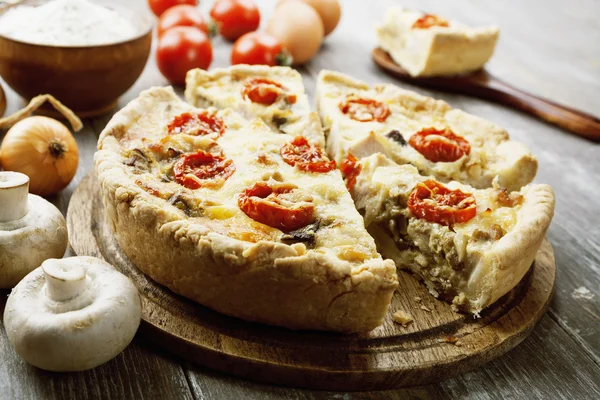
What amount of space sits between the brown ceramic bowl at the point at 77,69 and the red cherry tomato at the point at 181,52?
2.30 feet

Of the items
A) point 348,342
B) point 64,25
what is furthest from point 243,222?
point 64,25

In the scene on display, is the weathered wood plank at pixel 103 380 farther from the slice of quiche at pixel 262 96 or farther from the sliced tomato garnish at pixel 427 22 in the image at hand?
the sliced tomato garnish at pixel 427 22

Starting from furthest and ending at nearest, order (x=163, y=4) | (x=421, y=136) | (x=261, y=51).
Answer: (x=163, y=4), (x=261, y=51), (x=421, y=136)

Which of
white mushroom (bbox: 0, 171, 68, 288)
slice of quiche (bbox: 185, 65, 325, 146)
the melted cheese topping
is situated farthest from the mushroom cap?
slice of quiche (bbox: 185, 65, 325, 146)

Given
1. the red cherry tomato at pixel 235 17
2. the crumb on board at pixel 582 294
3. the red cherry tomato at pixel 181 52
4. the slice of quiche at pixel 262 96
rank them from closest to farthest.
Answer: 1. the crumb on board at pixel 582 294
2. the slice of quiche at pixel 262 96
3. the red cherry tomato at pixel 181 52
4. the red cherry tomato at pixel 235 17

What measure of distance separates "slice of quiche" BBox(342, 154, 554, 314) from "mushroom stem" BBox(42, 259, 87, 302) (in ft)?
6.61

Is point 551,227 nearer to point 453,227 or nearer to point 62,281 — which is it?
point 453,227

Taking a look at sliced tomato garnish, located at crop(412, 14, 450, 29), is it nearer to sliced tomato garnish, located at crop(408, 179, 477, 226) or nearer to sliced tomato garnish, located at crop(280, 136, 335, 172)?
sliced tomato garnish, located at crop(280, 136, 335, 172)

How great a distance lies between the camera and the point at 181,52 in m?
6.95

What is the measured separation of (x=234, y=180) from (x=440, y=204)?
1260 mm

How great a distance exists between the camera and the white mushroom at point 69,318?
3355 millimetres

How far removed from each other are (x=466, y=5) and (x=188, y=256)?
24.3ft

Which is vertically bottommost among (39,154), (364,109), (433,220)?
(39,154)

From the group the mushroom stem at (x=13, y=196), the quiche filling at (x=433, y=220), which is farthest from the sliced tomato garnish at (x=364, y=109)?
the mushroom stem at (x=13, y=196)
